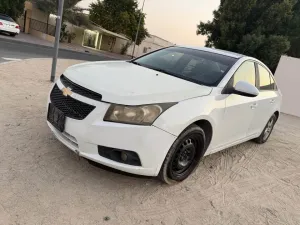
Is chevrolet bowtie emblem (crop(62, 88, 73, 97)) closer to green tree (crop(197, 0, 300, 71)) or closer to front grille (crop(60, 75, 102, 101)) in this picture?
front grille (crop(60, 75, 102, 101))

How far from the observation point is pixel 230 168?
14.5ft

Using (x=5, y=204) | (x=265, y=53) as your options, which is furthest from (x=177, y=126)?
(x=265, y=53)

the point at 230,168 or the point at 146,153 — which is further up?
the point at 146,153

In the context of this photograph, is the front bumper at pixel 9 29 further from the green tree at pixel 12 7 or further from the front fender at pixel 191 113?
the front fender at pixel 191 113

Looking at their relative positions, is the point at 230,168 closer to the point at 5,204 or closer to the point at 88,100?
the point at 88,100

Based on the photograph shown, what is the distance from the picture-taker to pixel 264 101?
4758 mm

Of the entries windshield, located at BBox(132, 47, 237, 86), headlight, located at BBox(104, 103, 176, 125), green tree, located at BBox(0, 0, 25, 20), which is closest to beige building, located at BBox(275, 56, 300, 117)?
windshield, located at BBox(132, 47, 237, 86)

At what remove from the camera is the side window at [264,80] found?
4.79m

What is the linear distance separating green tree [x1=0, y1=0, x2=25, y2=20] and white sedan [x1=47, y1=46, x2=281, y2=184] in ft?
85.3

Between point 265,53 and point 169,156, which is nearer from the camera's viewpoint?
point 169,156

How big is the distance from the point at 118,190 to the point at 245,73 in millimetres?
2386

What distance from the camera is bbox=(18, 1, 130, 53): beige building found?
103ft

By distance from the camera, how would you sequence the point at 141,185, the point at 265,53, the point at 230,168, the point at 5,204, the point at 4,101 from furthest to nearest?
the point at 265,53 < the point at 4,101 < the point at 230,168 < the point at 141,185 < the point at 5,204

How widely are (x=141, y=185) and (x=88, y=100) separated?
1.14m
